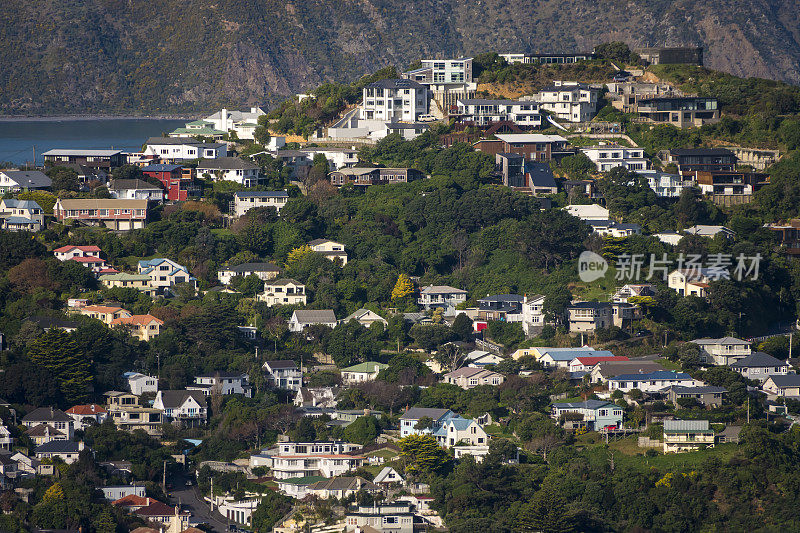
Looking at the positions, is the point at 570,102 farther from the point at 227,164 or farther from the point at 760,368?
the point at 760,368

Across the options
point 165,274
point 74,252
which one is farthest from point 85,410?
point 74,252

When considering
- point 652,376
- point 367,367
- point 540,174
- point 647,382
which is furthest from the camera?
point 540,174

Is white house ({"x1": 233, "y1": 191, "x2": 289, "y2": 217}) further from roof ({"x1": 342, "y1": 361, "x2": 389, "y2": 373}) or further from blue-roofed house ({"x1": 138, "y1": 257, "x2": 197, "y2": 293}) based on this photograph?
roof ({"x1": 342, "y1": 361, "x2": 389, "y2": 373})

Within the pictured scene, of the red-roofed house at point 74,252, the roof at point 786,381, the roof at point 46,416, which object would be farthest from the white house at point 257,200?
the roof at point 786,381

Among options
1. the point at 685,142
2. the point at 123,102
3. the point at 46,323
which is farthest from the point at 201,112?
the point at 46,323

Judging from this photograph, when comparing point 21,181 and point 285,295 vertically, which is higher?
point 21,181

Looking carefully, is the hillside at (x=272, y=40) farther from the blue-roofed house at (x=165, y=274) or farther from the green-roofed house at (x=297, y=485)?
the green-roofed house at (x=297, y=485)

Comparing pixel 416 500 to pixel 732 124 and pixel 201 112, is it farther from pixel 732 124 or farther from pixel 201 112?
pixel 201 112
